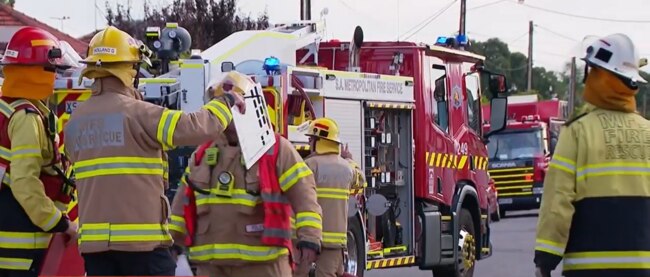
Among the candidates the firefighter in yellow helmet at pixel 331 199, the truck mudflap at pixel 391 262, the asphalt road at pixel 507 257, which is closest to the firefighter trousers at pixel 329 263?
the firefighter in yellow helmet at pixel 331 199

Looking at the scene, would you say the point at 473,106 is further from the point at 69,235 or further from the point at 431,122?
the point at 69,235

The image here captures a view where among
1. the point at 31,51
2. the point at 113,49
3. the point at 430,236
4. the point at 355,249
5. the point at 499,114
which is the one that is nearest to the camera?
the point at 113,49

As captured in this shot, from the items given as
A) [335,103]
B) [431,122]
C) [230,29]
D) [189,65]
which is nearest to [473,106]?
[431,122]

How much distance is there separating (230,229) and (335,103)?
5148 millimetres

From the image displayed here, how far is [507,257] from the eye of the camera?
19.1 m

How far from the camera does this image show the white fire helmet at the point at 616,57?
20.9 ft

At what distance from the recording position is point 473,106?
1535 centimetres

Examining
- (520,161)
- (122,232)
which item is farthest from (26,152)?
(520,161)

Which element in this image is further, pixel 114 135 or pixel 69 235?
pixel 69 235

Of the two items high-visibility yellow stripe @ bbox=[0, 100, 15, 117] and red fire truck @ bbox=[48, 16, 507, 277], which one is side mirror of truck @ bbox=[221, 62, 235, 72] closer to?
red fire truck @ bbox=[48, 16, 507, 277]

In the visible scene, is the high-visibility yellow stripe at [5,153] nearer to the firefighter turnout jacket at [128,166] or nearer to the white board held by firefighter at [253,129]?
the firefighter turnout jacket at [128,166]

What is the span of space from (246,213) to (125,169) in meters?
0.92

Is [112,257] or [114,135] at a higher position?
[114,135]

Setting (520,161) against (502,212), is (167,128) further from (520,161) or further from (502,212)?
(502,212)
